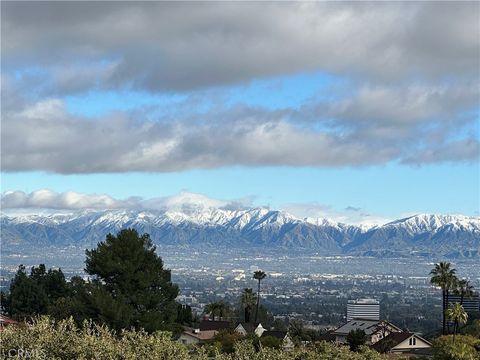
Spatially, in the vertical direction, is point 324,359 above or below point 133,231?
below

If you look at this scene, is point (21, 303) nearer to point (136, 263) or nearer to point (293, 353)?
point (136, 263)

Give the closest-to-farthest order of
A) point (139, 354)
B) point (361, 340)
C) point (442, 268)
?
point (139, 354) < point (361, 340) < point (442, 268)

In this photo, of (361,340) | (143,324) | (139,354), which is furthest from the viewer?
(361,340)

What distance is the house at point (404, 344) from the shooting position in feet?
303

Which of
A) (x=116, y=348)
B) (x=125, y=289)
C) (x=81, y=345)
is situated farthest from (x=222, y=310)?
(x=116, y=348)

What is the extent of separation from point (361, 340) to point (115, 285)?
29.8m

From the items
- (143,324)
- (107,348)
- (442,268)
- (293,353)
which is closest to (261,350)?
(293,353)

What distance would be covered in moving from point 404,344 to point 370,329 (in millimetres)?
19855

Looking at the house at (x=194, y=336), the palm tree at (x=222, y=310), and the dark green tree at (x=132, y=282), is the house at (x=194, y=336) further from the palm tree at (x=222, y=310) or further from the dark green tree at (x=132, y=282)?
the dark green tree at (x=132, y=282)

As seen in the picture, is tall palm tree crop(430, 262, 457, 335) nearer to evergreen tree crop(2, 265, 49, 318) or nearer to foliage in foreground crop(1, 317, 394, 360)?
evergreen tree crop(2, 265, 49, 318)

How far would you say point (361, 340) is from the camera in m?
81.9

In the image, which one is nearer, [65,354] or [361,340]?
[65,354]

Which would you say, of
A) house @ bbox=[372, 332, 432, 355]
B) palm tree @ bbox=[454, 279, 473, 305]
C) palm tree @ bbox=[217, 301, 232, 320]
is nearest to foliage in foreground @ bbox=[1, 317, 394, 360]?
house @ bbox=[372, 332, 432, 355]

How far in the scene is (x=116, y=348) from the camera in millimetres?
26859
